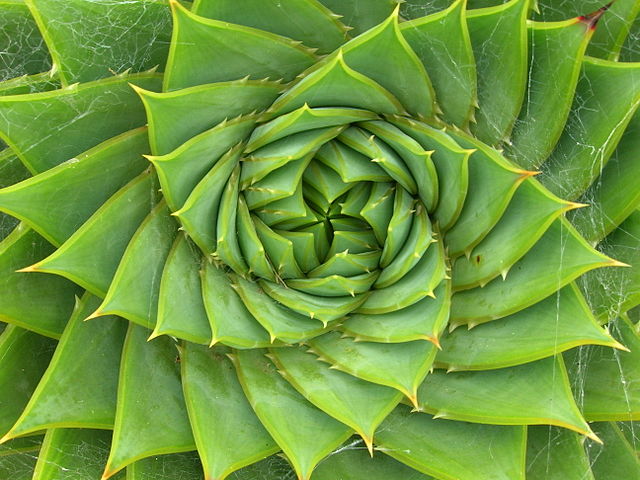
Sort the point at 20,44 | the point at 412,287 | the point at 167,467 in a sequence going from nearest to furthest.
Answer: the point at 412,287
the point at 167,467
the point at 20,44

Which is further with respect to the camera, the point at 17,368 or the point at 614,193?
the point at 17,368

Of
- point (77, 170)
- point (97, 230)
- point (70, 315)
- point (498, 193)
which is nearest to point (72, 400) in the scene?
point (70, 315)

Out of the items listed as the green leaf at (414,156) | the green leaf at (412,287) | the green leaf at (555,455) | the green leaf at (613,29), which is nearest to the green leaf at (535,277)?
the green leaf at (412,287)

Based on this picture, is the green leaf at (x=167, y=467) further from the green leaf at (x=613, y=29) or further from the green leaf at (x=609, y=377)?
the green leaf at (x=613, y=29)

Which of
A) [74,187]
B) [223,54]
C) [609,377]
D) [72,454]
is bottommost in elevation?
[72,454]

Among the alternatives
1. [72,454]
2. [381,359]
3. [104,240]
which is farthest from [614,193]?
[72,454]

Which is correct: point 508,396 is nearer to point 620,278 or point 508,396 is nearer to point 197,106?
point 620,278

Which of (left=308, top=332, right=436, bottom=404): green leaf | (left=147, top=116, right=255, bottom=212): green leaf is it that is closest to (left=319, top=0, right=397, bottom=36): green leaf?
(left=147, top=116, right=255, bottom=212): green leaf

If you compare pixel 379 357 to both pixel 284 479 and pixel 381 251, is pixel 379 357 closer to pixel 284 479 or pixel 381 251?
pixel 381 251
